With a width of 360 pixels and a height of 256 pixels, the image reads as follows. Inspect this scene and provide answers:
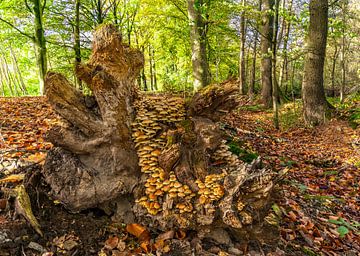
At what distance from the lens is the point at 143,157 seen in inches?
113

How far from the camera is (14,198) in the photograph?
2553 mm

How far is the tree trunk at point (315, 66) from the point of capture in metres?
8.94

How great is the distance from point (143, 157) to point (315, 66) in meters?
8.88

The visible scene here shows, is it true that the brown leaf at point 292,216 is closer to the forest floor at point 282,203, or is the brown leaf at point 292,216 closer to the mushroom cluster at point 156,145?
the forest floor at point 282,203

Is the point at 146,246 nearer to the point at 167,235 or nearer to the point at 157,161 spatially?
the point at 167,235

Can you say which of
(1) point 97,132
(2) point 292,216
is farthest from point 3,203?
(2) point 292,216

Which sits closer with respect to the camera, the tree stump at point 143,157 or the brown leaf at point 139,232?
the tree stump at point 143,157

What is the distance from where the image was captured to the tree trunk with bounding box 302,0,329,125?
894cm

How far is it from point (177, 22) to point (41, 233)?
549 inches

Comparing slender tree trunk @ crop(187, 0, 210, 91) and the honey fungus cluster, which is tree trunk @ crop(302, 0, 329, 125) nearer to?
slender tree trunk @ crop(187, 0, 210, 91)

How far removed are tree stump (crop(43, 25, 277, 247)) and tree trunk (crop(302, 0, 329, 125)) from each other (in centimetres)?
785

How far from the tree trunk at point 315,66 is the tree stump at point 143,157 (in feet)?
25.7

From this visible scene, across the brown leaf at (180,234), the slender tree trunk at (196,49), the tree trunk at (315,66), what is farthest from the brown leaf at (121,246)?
the tree trunk at (315,66)

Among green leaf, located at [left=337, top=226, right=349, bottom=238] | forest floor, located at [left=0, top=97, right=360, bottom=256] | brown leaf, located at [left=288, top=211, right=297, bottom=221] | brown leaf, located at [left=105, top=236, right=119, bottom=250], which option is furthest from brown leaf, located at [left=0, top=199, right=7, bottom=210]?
green leaf, located at [left=337, top=226, right=349, bottom=238]
